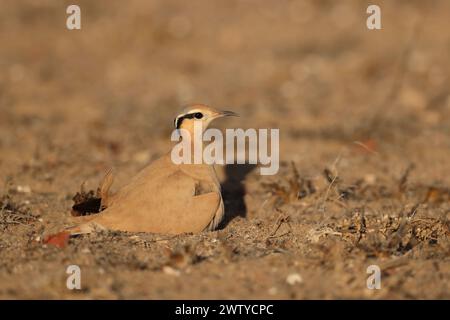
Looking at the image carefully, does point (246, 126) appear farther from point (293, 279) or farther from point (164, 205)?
point (293, 279)

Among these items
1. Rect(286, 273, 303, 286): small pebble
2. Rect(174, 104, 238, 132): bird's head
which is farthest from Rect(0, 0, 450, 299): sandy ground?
Rect(174, 104, 238, 132): bird's head

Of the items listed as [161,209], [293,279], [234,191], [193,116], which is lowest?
[293,279]

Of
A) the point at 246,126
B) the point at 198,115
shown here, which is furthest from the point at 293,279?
the point at 246,126

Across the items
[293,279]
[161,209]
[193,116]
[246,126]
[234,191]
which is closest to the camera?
[293,279]

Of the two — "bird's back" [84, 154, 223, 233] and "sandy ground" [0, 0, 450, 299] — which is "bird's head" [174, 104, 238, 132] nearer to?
"bird's back" [84, 154, 223, 233]

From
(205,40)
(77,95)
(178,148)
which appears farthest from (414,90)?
(178,148)

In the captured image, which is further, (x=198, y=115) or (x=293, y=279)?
(x=198, y=115)
